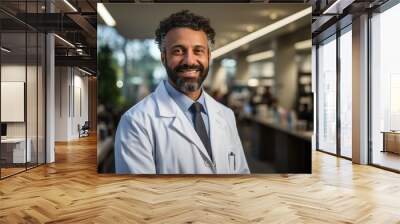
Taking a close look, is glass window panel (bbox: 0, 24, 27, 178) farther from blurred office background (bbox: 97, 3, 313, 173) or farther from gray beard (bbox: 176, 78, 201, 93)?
gray beard (bbox: 176, 78, 201, 93)

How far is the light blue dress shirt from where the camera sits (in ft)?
18.4

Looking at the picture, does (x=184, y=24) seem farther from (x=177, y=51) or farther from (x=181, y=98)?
(x=181, y=98)

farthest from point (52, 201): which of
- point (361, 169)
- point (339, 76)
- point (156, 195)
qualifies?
point (339, 76)

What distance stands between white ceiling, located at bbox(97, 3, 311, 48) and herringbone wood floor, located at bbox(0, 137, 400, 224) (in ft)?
7.07

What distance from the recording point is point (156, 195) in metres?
4.85

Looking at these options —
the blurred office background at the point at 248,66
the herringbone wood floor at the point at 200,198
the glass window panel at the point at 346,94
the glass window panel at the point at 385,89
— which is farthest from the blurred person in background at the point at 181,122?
the glass window panel at the point at 346,94

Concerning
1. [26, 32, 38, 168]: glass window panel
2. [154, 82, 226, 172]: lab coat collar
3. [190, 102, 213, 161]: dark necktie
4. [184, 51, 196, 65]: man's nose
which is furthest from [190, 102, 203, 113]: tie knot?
[26, 32, 38, 168]: glass window panel

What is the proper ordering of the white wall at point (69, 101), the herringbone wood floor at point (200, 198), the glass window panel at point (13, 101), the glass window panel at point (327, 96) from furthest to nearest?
the white wall at point (69, 101) < the glass window panel at point (327, 96) < the glass window panel at point (13, 101) < the herringbone wood floor at point (200, 198)

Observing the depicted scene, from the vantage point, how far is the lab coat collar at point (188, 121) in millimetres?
5566

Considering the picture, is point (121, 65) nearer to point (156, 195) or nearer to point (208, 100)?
point (208, 100)

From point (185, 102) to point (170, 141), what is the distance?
0.61m

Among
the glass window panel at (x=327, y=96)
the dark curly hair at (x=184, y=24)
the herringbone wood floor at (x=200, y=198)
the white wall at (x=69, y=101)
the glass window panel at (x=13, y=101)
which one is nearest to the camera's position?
the herringbone wood floor at (x=200, y=198)

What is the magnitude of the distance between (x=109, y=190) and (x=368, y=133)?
5354 millimetres

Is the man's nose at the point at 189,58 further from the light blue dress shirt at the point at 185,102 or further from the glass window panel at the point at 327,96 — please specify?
the glass window panel at the point at 327,96
